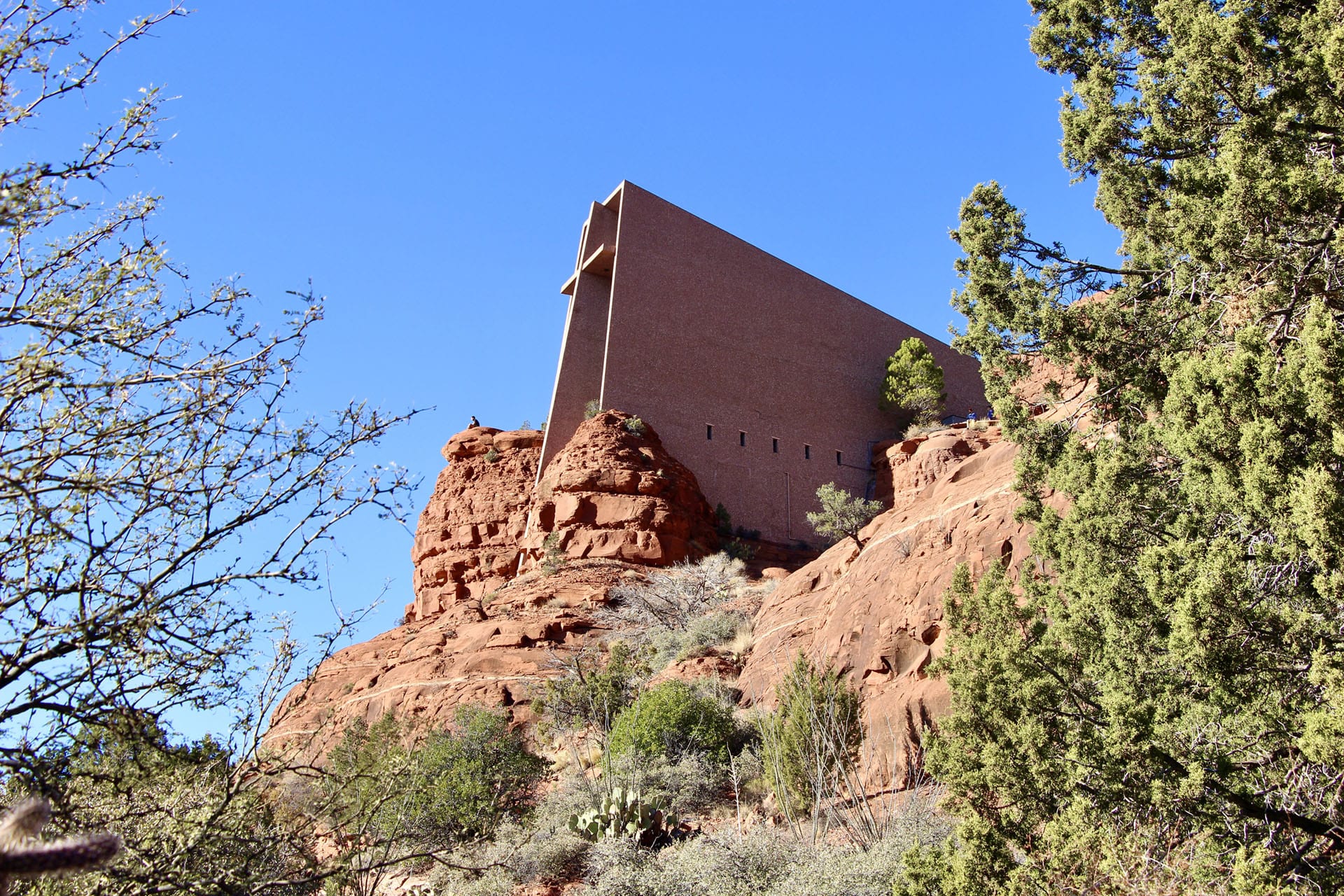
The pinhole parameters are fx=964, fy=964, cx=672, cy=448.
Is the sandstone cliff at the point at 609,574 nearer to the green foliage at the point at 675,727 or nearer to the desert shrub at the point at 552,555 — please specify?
the desert shrub at the point at 552,555

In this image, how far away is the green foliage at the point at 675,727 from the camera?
1404cm

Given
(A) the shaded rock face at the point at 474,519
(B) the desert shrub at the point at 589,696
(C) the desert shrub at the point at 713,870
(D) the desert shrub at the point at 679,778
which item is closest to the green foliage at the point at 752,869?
(C) the desert shrub at the point at 713,870

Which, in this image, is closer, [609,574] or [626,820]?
[626,820]

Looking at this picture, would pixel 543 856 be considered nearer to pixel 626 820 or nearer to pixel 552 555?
pixel 626 820

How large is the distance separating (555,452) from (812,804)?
1796 centimetres

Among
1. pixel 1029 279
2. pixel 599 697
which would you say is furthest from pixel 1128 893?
pixel 599 697

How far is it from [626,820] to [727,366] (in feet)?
65.2

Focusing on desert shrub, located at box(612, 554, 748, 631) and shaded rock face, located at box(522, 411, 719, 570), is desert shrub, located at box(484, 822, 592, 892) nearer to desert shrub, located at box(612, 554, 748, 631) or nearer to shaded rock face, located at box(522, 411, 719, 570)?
desert shrub, located at box(612, 554, 748, 631)

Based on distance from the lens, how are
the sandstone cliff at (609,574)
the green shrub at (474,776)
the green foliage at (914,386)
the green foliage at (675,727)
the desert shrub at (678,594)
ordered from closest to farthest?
the sandstone cliff at (609,574), the green shrub at (474,776), the green foliage at (675,727), the desert shrub at (678,594), the green foliage at (914,386)

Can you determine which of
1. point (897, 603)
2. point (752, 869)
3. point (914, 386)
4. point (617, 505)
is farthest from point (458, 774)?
point (914, 386)

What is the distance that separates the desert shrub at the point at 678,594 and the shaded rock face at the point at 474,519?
6085 millimetres

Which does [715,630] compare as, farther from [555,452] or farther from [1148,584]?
[1148,584]

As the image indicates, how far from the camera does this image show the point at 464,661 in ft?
67.1

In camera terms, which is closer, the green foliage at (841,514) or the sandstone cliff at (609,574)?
the sandstone cliff at (609,574)
